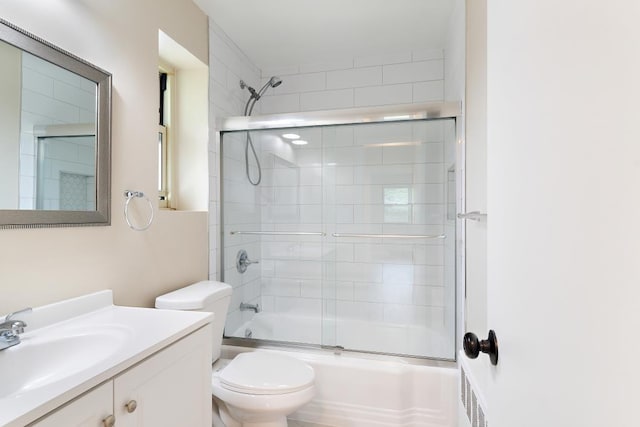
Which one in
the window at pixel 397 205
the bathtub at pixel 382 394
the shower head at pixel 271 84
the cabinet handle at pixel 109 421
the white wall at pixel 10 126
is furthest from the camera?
the shower head at pixel 271 84

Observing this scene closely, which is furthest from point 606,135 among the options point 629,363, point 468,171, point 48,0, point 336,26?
point 336,26

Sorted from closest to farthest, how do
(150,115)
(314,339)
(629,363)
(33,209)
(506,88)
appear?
1. (629,363)
2. (506,88)
3. (33,209)
4. (150,115)
5. (314,339)

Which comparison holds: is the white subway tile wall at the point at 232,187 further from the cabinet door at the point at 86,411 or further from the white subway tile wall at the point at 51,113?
the cabinet door at the point at 86,411

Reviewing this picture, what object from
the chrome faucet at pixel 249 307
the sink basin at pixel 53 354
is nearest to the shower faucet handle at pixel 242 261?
the chrome faucet at pixel 249 307

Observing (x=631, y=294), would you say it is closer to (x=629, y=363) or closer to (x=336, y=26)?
(x=629, y=363)

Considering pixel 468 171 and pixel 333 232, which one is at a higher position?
pixel 468 171

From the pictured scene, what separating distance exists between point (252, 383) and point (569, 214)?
4.88 ft

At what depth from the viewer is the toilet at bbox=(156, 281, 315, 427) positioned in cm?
146

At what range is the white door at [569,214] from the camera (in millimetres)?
299

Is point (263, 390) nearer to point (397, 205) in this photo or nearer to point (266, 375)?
point (266, 375)

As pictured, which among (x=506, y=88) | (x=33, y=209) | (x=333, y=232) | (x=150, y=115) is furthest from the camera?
(x=333, y=232)

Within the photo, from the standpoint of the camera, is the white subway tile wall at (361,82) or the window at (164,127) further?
the white subway tile wall at (361,82)

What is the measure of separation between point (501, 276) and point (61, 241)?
1437mm

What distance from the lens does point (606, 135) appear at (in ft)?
1.07
